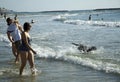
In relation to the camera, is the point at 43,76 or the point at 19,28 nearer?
the point at 43,76

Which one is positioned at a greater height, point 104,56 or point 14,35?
point 14,35

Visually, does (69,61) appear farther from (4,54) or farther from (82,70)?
(4,54)

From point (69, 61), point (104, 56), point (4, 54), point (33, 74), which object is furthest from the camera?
point (4, 54)

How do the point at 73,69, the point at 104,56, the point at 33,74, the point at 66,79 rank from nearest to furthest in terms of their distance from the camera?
the point at 66,79 < the point at 33,74 < the point at 73,69 < the point at 104,56

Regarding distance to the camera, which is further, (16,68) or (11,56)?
(11,56)

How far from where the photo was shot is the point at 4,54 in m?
13.7

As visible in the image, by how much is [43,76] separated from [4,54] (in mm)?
4947

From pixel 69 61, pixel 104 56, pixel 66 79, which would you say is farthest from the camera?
pixel 104 56

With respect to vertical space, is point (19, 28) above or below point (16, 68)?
above

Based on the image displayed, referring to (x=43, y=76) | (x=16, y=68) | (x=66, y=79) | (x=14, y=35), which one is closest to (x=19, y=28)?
(x=14, y=35)

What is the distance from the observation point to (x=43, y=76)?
916 cm

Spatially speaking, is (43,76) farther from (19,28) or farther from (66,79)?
(19,28)

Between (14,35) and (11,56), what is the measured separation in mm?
2836

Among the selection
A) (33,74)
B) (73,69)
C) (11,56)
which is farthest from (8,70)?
(11,56)
